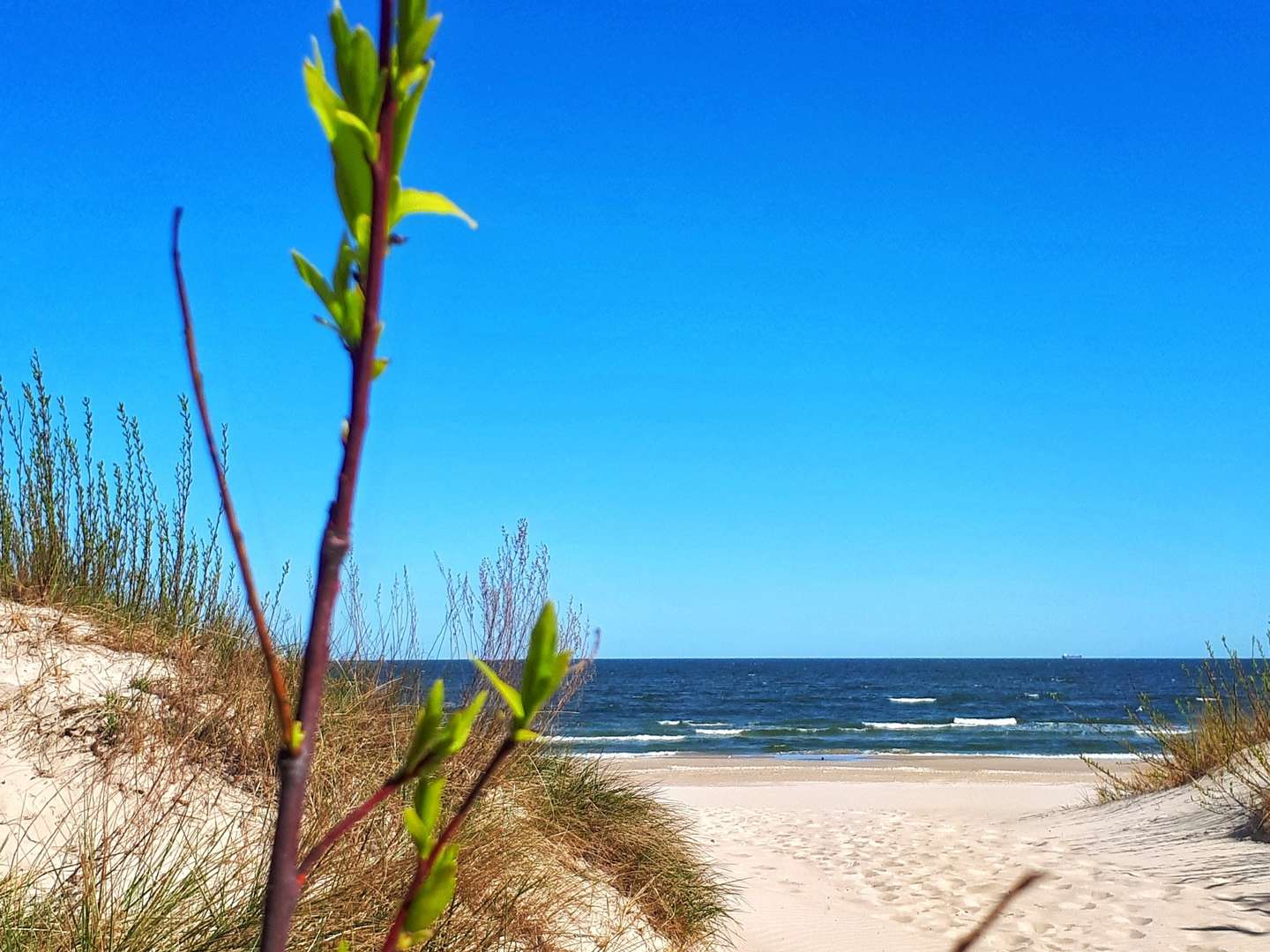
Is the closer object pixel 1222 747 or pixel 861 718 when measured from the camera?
pixel 1222 747

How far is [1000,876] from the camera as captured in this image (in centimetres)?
709

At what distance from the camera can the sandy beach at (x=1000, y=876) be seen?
5621 mm

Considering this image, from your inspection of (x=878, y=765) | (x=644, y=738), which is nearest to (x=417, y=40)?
(x=878, y=765)

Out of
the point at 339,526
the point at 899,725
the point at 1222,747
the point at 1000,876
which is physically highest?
the point at 339,526

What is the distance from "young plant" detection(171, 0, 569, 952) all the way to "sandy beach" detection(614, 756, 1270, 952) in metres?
3.80

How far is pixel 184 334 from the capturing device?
511mm

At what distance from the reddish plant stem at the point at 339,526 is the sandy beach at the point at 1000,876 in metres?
3.86

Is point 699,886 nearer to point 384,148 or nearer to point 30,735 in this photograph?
point 30,735

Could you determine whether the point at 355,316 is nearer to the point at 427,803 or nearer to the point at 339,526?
the point at 339,526

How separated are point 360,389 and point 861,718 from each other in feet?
123

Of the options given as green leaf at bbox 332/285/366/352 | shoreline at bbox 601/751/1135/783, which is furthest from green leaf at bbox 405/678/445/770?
shoreline at bbox 601/751/1135/783

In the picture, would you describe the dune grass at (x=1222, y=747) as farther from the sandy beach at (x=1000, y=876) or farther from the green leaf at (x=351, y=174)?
the green leaf at (x=351, y=174)

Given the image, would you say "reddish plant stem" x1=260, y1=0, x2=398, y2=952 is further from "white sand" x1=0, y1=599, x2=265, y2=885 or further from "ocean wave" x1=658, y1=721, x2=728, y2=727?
"ocean wave" x1=658, y1=721, x2=728, y2=727

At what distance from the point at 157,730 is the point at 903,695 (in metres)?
48.9
